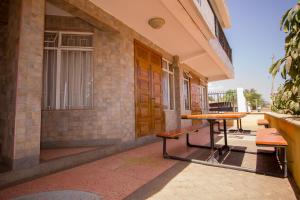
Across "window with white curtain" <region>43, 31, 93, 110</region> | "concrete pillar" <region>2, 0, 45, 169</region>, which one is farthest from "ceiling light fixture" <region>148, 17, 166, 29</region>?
"concrete pillar" <region>2, 0, 45, 169</region>

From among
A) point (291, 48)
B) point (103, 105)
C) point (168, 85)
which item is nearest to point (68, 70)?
point (103, 105)

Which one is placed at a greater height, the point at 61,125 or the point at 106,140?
the point at 61,125

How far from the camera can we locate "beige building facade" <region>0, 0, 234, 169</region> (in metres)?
2.76

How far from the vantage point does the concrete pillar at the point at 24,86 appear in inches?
103

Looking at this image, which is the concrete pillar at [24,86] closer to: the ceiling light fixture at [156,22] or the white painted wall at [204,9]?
the ceiling light fixture at [156,22]

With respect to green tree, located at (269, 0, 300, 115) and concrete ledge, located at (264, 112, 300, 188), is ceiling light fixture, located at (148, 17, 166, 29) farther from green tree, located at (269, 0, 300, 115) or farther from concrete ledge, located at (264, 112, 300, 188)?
concrete ledge, located at (264, 112, 300, 188)

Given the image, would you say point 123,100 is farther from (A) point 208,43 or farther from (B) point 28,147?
(A) point 208,43

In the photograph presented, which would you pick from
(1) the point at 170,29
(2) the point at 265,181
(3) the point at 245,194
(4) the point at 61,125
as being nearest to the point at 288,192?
(2) the point at 265,181

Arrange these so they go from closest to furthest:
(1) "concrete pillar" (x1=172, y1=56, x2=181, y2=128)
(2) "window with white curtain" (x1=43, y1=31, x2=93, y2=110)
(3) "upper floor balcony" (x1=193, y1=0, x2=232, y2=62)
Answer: (2) "window with white curtain" (x1=43, y1=31, x2=93, y2=110), (3) "upper floor balcony" (x1=193, y1=0, x2=232, y2=62), (1) "concrete pillar" (x1=172, y1=56, x2=181, y2=128)

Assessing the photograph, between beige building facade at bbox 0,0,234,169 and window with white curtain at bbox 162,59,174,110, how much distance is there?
0.90 meters

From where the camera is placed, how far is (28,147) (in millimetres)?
2693

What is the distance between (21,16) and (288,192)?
4.20 meters

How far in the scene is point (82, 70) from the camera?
15.2ft

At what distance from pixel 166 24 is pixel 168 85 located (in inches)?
108
